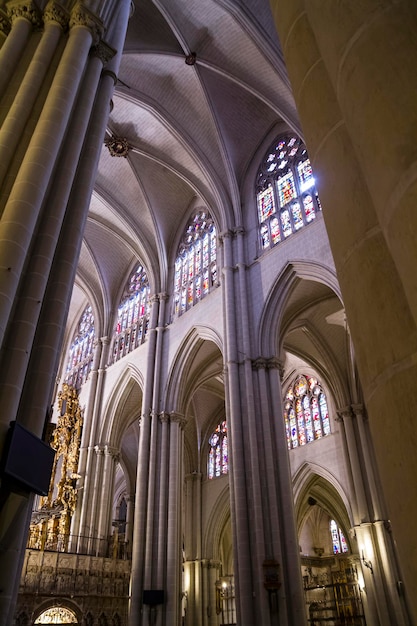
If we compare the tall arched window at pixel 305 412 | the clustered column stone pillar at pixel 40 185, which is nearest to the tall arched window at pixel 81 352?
the tall arched window at pixel 305 412

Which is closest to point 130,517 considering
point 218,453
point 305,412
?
point 218,453

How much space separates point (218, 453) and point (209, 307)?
10339 mm

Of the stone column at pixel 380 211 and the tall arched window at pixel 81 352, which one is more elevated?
the tall arched window at pixel 81 352

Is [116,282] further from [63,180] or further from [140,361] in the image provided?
[63,180]

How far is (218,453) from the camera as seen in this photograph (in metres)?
24.0

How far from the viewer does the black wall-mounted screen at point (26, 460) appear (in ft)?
13.5

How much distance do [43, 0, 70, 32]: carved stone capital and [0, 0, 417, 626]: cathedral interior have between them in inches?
2.6

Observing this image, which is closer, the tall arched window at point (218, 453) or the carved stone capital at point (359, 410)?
the carved stone capital at point (359, 410)

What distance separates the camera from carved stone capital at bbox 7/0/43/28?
24.9ft

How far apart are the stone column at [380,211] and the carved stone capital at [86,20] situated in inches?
273

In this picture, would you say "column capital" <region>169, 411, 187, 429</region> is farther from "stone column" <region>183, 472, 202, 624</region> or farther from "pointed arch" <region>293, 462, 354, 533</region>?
"stone column" <region>183, 472, 202, 624</region>

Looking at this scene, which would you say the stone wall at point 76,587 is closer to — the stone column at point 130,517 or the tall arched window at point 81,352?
the stone column at point 130,517

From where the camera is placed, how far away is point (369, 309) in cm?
168

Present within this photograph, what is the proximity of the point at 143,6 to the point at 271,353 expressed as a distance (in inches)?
452
